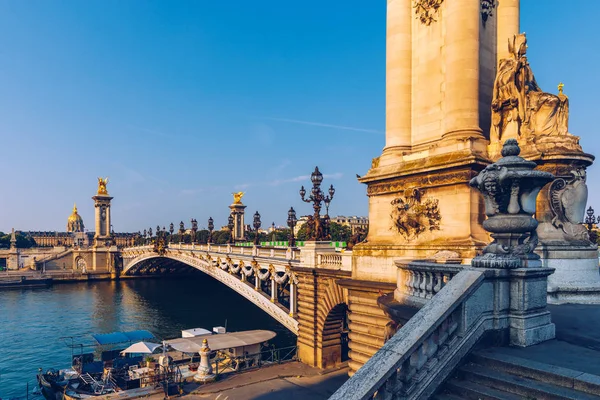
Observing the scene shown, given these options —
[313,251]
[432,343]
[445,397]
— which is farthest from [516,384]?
[313,251]

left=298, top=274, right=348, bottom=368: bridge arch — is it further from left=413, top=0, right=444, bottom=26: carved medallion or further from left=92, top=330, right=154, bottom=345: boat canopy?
left=413, top=0, right=444, bottom=26: carved medallion

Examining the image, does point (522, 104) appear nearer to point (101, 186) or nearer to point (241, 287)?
point (241, 287)

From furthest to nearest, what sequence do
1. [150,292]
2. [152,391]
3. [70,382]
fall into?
[150,292] < [70,382] < [152,391]

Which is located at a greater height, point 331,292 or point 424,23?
point 424,23

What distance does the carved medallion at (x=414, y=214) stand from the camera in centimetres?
1320

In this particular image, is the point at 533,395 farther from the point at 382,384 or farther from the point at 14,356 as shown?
the point at 14,356

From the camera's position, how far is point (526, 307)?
6.24 metres

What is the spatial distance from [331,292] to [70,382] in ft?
46.3

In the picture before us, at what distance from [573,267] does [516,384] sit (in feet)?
24.1

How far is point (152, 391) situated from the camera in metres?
20.2

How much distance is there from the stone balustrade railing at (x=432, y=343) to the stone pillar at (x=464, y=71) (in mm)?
8018

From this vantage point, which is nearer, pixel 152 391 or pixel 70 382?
pixel 152 391

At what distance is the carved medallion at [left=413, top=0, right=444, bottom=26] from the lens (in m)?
14.6

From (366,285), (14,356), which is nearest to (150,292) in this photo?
(14,356)
